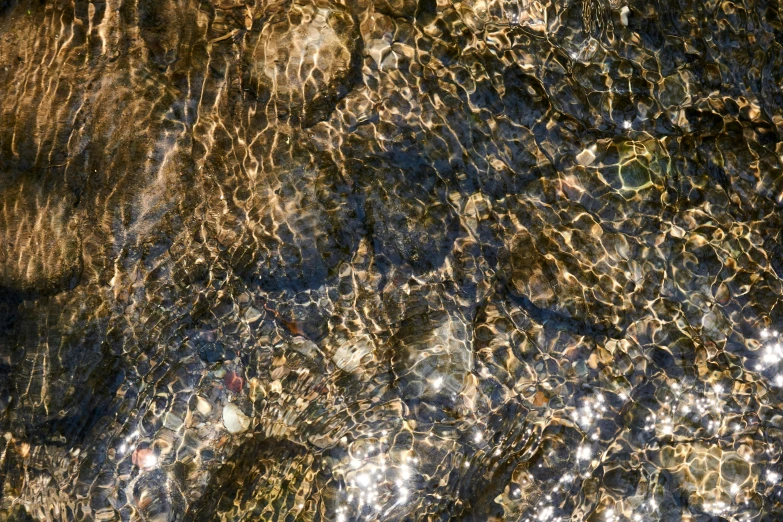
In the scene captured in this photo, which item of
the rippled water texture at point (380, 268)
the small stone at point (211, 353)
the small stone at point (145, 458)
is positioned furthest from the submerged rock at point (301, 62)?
the small stone at point (145, 458)

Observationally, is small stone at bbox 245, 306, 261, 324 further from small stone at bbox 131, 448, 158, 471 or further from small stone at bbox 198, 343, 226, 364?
small stone at bbox 131, 448, 158, 471

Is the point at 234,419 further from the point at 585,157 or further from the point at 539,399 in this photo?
the point at 585,157

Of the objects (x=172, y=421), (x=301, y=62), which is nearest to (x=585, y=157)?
(x=301, y=62)

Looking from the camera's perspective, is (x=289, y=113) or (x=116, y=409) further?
(x=289, y=113)


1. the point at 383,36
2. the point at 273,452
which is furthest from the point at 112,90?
the point at 273,452

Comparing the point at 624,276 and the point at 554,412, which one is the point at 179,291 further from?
the point at 624,276

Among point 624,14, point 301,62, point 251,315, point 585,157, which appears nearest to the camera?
point 251,315
